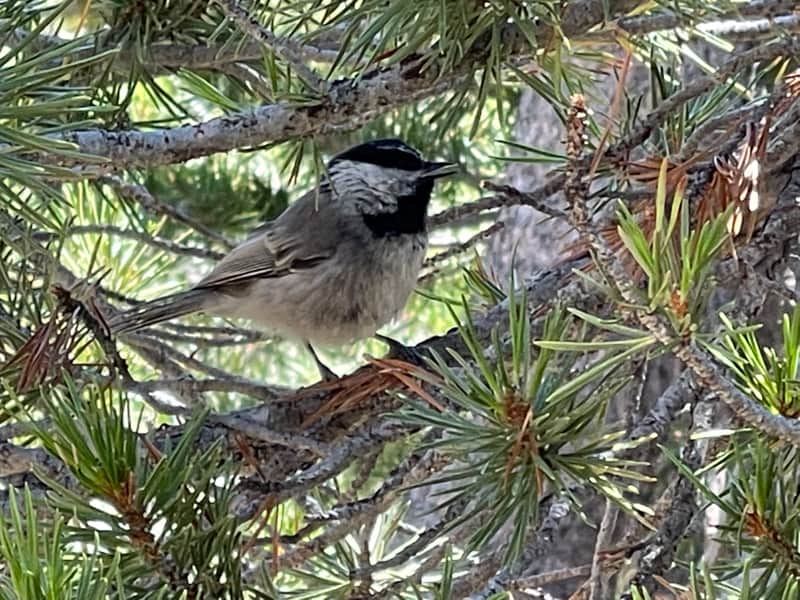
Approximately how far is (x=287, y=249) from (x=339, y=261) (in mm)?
206

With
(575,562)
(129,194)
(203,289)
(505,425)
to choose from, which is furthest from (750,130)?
(575,562)

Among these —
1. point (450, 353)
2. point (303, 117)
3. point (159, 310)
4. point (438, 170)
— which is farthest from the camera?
point (438, 170)

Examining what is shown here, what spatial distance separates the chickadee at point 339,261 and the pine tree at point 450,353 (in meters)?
0.59

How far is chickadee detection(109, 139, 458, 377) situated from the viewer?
316cm

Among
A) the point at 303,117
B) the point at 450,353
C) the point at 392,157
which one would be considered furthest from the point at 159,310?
the point at 450,353

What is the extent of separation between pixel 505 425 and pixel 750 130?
2.05ft

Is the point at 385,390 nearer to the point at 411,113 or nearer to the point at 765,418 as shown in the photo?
the point at 765,418

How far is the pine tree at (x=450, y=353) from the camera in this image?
128 centimetres

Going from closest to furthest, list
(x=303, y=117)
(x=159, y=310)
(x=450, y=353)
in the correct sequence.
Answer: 1. (x=450, y=353)
2. (x=303, y=117)
3. (x=159, y=310)

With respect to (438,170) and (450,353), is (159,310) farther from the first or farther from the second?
(450,353)

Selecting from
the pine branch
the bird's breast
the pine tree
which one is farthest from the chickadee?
the pine branch

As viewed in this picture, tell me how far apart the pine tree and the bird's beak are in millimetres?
702

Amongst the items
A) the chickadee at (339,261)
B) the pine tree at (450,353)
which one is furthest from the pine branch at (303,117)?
the chickadee at (339,261)

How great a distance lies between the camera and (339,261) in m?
3.22
